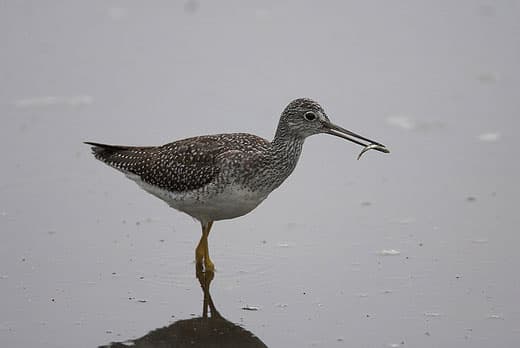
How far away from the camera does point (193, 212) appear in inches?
370

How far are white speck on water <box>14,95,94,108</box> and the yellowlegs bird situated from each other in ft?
12.5

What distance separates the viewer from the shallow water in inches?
333

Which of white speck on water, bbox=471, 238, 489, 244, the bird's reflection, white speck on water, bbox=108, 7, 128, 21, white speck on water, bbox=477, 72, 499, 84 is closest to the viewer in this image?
the bird's reflection

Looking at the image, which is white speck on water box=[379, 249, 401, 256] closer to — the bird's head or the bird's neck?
the bird's head

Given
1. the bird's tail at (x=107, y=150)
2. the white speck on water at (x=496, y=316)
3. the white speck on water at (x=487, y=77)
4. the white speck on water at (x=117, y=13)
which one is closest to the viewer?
the white speck on water at (x=496, y=316)

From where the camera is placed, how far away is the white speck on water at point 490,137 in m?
12.0

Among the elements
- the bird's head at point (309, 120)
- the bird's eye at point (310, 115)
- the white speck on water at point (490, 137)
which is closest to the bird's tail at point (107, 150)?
the bird's head at point (309, 120)

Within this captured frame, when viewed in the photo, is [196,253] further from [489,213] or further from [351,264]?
[489,213]

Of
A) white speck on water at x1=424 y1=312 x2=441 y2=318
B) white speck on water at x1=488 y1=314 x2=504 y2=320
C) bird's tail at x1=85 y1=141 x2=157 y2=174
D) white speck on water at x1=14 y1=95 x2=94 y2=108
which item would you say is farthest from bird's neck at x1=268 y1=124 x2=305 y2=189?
white speck on water at x1=14 y1=95 x2=94 y2=108

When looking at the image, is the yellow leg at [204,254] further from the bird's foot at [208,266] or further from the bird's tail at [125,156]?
the bird's tail at [125,156]

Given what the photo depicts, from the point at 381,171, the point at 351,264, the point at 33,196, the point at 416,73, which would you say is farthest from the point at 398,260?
the point at 416,73

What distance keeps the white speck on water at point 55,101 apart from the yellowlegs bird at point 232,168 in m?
3.80

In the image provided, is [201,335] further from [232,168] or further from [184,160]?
[184,160]

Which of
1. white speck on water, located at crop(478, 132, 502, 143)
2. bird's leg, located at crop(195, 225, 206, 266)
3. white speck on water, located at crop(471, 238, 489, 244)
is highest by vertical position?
white speck on water, located at crop(478, 132, 502, 143)
